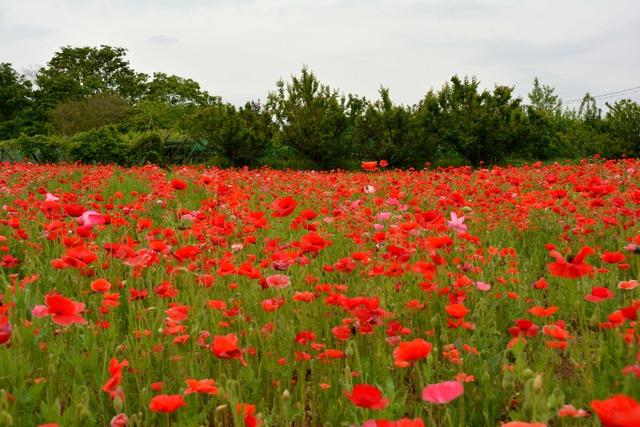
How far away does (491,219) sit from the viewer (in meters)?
4.87

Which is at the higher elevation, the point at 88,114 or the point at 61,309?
the point at 88,114

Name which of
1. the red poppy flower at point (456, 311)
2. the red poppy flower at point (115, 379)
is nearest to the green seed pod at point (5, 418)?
the red poppy flower at point (115, 379)

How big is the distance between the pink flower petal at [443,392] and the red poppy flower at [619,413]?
33 cm

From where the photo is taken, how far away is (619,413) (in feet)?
2.90

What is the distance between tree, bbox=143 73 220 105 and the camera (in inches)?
2125

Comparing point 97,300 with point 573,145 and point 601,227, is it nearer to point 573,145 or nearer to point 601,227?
point 601,227

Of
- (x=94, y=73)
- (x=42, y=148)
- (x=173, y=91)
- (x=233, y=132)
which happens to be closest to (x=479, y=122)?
(x=233, y=132)

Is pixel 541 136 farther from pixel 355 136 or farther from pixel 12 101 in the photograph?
pixel 12 101

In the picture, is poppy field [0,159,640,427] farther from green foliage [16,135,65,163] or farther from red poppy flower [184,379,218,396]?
green foliage [16,135,65,163]

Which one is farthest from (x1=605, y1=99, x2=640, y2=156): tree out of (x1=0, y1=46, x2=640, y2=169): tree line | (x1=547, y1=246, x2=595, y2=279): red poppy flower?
(x1=547, y1=246, x2=595, y2=279): red poppy flower

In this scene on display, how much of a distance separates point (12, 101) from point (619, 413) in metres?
55.2

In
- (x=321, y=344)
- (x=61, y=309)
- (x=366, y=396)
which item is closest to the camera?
(x=366, y=396)

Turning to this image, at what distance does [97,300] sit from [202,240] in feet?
2.19

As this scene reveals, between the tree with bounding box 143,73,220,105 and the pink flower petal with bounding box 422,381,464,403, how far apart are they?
54.8 metres
